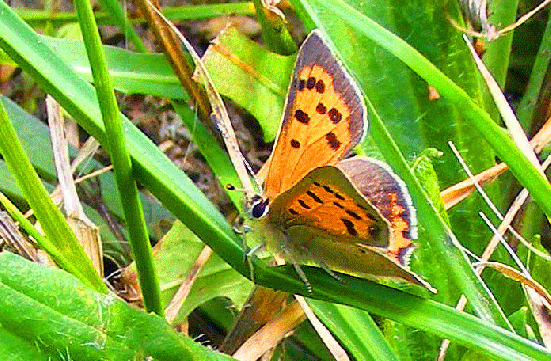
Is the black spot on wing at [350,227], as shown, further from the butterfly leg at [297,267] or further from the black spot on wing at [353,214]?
the butterfly leg at [297,267]

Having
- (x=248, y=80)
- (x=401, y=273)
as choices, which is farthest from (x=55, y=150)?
(x=401, y=273)

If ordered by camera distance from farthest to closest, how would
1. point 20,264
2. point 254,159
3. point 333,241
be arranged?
1. point 254,159
2. point 333,241
3. point 20,264

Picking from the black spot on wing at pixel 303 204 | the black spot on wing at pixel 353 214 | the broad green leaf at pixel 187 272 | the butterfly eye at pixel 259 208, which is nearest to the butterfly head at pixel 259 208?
the butterfly eye at pixel 259 208

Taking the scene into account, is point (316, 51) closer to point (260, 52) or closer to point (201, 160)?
point (260, 52)

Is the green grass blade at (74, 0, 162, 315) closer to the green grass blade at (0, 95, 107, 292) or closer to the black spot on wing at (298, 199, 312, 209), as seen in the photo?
the green grass blade at (0, 95, 107, 292)

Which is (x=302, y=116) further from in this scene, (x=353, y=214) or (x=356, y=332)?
(x=356, y=332)

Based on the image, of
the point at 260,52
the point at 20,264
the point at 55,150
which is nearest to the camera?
the point at 20,264

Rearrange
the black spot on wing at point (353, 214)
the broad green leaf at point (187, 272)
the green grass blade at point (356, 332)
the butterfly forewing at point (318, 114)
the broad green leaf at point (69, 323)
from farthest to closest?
the broad green leaf at point (187, 272) < the green grass blade at point (356, 332) < the butterfly forewing at point (318, 114) < the black spot on wing at point (353, 214) < the broad green leaf at point (69, 323)

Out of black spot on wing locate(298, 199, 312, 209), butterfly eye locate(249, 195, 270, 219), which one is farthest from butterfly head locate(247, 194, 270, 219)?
black spot on wing locate(298, 199, 312, 209)
